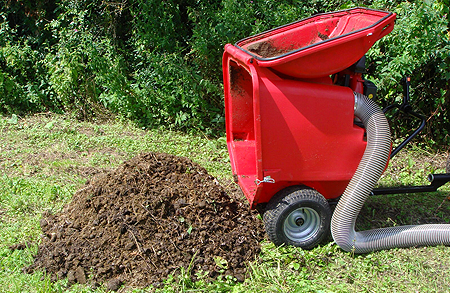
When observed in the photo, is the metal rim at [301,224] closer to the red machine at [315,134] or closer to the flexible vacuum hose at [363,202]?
the red machine at [315,134]

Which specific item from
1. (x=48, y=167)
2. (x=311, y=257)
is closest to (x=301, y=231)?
(x=311, y=257)

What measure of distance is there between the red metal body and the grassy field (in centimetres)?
67

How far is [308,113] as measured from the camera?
3.21 m

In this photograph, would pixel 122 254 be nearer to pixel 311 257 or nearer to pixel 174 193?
pixel 174 193

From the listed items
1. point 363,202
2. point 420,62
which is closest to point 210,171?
point 363,202

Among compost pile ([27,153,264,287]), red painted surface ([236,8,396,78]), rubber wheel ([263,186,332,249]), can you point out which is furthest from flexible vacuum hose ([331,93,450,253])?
compost pile ([27,153,264,287])

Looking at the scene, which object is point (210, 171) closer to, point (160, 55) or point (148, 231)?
point (148, 231)

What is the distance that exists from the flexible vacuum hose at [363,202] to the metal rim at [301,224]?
18 cm

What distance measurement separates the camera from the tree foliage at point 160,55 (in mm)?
5305

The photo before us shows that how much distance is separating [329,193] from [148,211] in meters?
1.66

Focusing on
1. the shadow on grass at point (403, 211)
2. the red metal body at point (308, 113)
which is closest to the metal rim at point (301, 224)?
the red metal body at point (308, 113)

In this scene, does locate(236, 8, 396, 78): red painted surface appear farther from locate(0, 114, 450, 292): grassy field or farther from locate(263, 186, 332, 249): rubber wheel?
locate(0, 114, 450, 292): grassy field

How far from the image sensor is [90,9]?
7207 millimetres

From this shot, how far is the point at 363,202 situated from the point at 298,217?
56 cm
